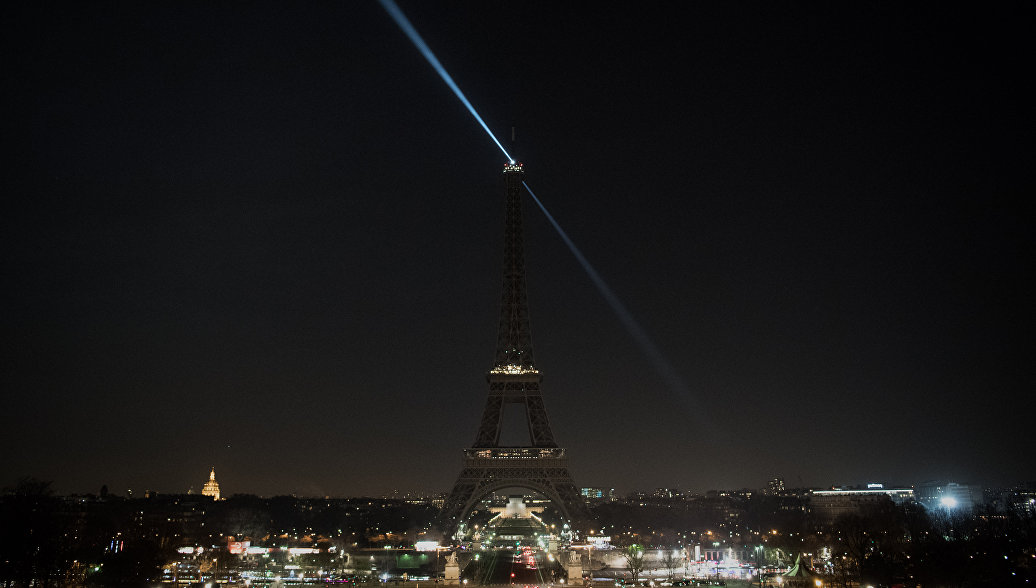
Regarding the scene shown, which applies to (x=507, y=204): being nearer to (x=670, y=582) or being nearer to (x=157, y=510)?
(x=670, y=582)

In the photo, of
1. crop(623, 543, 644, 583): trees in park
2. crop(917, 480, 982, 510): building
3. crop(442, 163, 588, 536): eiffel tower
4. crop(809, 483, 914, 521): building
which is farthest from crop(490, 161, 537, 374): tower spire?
crop(917, 480, 982, 510): building

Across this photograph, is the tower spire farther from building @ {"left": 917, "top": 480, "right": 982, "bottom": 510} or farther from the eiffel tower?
building @ {"left": 917, "top": 480, "right": 982, "bottom": 510}

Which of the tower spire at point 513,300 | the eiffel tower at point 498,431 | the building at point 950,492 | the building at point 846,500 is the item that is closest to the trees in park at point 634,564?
the eiffel tower at point 498,431

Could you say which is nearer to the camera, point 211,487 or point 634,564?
point 634,564

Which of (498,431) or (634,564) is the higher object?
(498,431)

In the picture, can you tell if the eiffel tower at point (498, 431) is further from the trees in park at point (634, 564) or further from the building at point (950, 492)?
the building at point (950, 492)

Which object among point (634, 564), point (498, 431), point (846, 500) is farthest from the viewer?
point (846, 500)

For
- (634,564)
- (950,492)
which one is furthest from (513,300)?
(950,492)

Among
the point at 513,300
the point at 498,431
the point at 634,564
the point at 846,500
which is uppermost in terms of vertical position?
the point at 513,300

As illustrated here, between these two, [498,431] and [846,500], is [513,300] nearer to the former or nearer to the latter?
[498,431]
